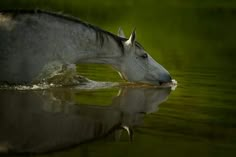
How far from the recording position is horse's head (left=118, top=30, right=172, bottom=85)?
45.6 feet

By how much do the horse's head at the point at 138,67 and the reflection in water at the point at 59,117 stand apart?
1.11 metres

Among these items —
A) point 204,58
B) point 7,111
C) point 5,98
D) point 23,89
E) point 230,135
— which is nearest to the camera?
point 230,135

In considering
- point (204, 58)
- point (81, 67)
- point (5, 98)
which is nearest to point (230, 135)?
point (5, 98)

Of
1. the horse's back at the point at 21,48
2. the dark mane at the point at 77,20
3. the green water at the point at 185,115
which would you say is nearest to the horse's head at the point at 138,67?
the dark mane at the point at 77,20

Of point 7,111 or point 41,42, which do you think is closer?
point 7,111

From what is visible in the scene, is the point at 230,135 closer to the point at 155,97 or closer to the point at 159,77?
the point at 155,97

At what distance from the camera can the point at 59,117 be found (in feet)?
31.1

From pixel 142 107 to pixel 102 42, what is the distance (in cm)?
280

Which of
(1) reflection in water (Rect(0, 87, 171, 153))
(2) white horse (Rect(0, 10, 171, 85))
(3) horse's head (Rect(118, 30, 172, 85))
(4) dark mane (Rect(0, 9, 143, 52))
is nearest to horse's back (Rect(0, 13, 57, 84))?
(2) white horse (Rect(0, 10, 171, 85))

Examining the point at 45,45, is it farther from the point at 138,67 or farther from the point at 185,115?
the point at 185,115

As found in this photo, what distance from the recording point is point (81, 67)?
1725 cm

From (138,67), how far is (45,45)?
2458mm

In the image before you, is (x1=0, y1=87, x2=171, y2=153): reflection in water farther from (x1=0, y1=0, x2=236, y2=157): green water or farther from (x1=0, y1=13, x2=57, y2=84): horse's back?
(x1=0, y1=13, x2=57, y2=84): horse's back

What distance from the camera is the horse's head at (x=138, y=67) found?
13.9 meters
